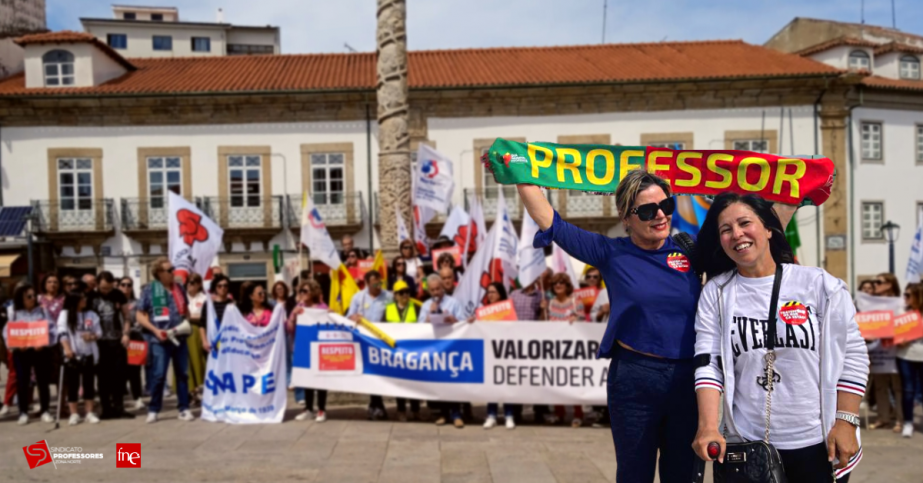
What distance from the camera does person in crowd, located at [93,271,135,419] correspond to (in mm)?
9883

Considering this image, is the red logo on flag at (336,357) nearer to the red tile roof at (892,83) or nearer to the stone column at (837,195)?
the stone column at (837,195)

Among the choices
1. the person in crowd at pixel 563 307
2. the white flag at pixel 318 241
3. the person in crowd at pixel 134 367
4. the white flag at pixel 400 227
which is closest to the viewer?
the person in crowd at pixel 563 307

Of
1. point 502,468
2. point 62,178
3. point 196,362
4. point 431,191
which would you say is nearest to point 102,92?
point 62,178

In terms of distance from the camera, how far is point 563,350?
30.4ft

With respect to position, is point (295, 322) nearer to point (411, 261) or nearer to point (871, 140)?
point (411, 261)

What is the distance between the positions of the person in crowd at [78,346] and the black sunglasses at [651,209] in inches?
305

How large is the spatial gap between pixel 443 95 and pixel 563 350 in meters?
21.9

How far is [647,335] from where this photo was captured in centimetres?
362

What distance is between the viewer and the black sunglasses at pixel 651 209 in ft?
12.0

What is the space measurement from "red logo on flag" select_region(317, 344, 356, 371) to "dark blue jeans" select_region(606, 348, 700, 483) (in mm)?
6308

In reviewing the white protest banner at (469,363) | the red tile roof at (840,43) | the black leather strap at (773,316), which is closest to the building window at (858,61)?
the red tile roof at (840,43)

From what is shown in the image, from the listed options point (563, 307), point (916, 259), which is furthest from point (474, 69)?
point (563, 307)

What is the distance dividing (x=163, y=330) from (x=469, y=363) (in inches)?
144

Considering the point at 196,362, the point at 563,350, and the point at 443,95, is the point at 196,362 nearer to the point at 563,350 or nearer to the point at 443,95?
the point at 563,350
